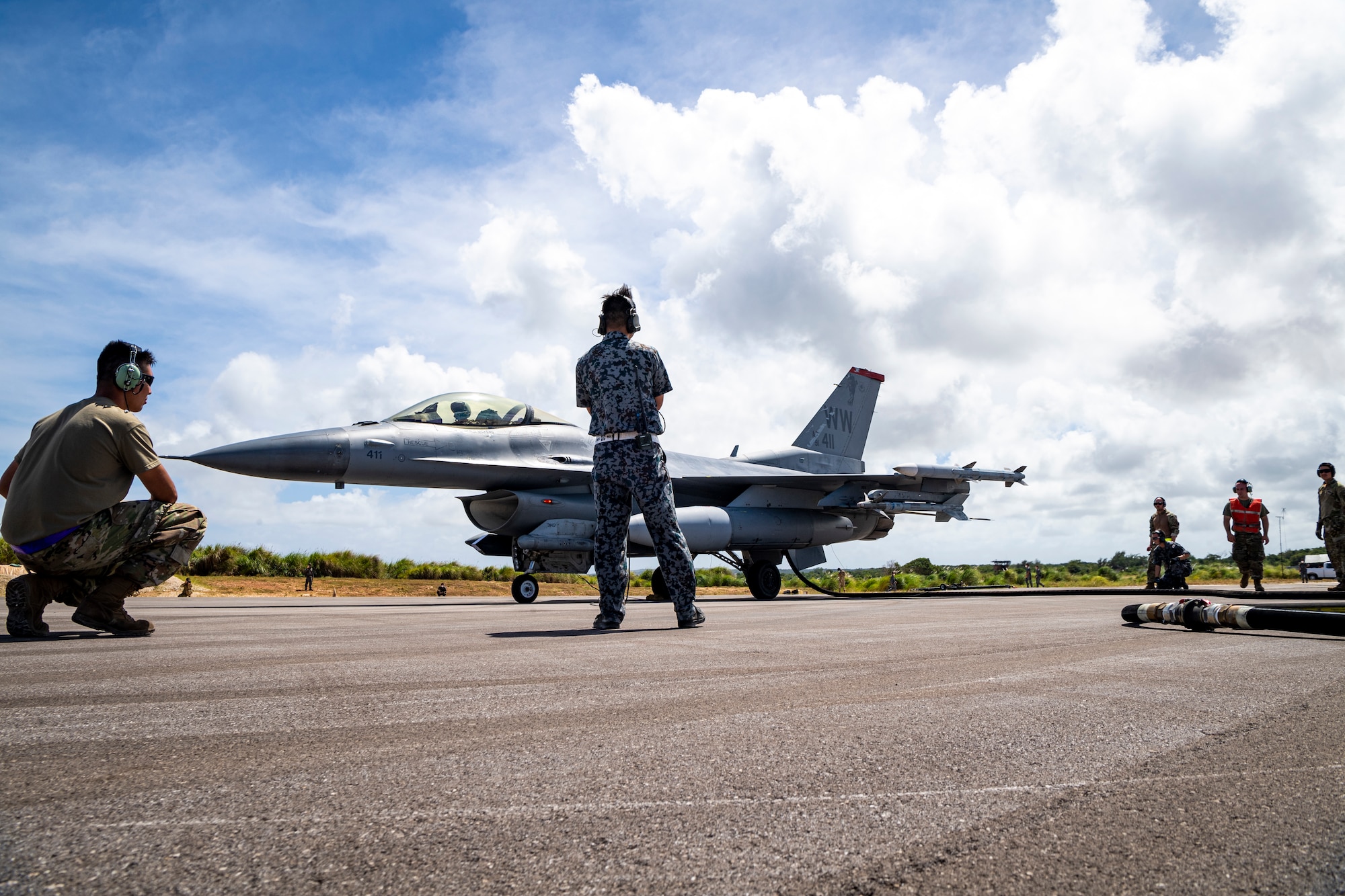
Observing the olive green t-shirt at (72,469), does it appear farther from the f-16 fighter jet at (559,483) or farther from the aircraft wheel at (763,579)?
the aircraft wheel at (763,579)

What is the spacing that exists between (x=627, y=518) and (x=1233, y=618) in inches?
136

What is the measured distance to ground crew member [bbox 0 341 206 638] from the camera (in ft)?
12.9

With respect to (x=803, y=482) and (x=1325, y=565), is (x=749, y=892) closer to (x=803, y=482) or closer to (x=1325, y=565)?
(x=803, y=482)

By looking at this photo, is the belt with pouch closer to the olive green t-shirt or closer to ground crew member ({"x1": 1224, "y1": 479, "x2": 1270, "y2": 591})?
the olive green t-shirt

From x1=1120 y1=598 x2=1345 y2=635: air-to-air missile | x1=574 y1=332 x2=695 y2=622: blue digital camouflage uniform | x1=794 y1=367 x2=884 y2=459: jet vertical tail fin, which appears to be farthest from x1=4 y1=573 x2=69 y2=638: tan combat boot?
x1=794 y1=367 x2=884 y2=459: jet vertical tail fin

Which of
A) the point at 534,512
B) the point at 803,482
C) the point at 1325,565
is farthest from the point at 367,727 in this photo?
the point at 1325,565

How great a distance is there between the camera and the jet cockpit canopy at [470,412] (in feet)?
40.4

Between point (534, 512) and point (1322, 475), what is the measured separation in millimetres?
10843

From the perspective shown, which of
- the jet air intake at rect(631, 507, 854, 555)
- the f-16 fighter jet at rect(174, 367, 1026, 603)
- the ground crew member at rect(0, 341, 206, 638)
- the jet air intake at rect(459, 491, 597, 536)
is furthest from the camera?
the jet air intake at rect(631, 507, 854, 555)

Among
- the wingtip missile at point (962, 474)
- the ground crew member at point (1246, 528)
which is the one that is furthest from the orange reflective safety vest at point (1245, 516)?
the wingtip missile at point (962, 474)

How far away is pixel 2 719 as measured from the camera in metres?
1.93

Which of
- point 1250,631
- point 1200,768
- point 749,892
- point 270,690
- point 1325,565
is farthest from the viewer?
point 1325,565

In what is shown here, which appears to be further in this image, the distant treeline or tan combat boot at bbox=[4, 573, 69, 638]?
the distant treeline

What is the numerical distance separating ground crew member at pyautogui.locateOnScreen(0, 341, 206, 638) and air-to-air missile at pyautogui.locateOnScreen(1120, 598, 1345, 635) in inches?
213
